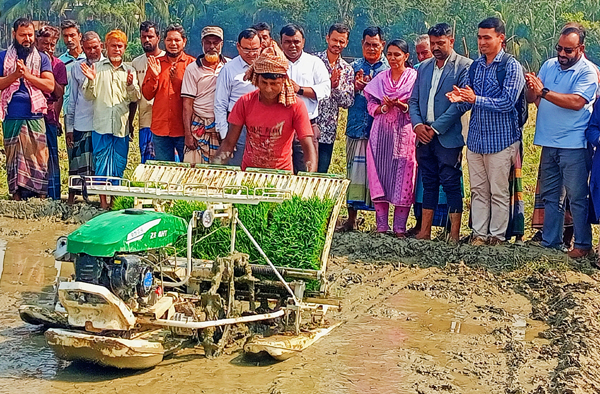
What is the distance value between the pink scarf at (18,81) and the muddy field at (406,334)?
1.69 meters

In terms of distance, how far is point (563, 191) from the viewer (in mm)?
8344

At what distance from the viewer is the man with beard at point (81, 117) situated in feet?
31.3

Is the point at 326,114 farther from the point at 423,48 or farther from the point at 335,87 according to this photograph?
the point at 423,48

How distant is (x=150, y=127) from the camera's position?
31.1ft

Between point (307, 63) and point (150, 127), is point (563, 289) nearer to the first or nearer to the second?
point (307, 63)

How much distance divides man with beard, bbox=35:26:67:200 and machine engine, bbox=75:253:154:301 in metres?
5.42

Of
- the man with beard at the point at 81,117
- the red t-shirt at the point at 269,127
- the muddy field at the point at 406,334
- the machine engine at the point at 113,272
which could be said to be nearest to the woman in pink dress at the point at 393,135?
the muddy field at the point at 406,334

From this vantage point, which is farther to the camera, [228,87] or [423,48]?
[423,48]

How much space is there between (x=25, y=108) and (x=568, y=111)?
6.05 metres

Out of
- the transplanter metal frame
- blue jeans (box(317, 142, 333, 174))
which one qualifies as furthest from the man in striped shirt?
the transplanter metal frame

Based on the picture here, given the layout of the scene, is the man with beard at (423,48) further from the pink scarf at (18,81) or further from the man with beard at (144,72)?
the pink scarf at (18,81)

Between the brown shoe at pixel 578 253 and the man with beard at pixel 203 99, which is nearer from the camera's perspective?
the brown shoe at pixel 578 253

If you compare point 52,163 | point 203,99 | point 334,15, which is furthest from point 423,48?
point 334,15

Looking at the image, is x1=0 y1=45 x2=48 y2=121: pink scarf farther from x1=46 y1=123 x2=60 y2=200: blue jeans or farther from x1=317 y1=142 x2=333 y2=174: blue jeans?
x1=317 y1=142 x2=333 y2=174: blue jeans
